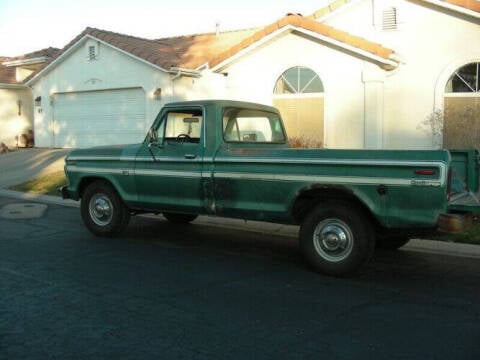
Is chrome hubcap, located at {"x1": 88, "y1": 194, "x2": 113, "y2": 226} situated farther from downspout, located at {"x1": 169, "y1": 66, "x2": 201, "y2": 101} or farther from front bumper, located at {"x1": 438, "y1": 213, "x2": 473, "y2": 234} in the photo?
downspout, located at {"x1": 169, "y1": 66, "x2": 201, "y2": 101}

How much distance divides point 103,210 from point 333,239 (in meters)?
3.78

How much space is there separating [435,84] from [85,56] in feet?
42.1

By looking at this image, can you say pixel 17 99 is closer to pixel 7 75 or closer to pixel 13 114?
pixel 13 114

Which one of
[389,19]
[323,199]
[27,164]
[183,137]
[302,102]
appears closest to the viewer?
[323,199]

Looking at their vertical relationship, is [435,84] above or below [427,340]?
above

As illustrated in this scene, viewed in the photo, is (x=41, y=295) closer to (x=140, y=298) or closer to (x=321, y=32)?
(x=140, y=298)

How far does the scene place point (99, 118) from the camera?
2186 centimetres

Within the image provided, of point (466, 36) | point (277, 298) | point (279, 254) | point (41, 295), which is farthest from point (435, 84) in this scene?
point (41, 295)

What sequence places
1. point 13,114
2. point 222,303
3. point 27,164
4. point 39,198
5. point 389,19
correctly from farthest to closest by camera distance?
point 13,114 → point 27,164 → point 389,19 → point 39,198 → point 222,303

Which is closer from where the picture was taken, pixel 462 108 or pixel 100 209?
pixel 100 209

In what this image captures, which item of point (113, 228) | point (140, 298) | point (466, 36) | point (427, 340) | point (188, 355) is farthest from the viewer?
point (466, 36)

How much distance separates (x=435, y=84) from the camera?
15.0 m

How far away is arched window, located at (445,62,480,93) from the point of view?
1468cm

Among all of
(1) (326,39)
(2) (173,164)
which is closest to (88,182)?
(2) (173,164)
